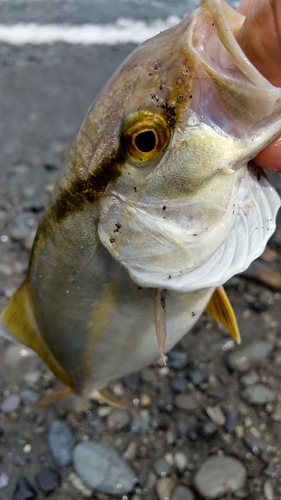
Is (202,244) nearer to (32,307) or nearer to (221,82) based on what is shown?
(221,82)

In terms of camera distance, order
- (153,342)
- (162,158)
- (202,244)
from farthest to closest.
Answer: (153,342)
(202,244)
(162,158)

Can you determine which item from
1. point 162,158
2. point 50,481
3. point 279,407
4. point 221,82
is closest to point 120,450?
point 50,481

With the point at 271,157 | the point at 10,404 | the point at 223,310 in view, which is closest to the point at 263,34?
the point at 271,157

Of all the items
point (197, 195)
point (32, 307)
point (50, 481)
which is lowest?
point (50, 481)

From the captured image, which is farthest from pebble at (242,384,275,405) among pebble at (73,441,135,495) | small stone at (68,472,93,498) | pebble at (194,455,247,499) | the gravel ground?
small stone at (68,472,93,498)

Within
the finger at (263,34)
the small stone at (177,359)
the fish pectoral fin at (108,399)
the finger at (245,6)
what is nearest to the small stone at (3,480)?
the fish pectoral fin at (108,399)

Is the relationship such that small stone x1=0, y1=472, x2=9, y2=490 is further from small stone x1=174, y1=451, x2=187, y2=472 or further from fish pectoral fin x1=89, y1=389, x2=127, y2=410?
small stone x1=174, y1=451, x2=187, y2=472
